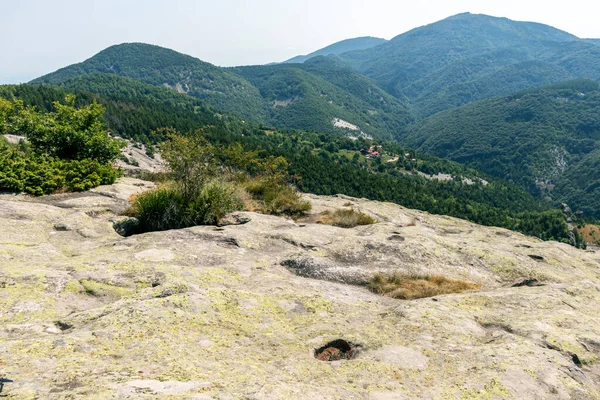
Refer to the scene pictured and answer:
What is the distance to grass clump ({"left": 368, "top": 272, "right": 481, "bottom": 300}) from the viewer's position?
341 inches

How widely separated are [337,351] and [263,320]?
146 cm

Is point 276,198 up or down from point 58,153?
down

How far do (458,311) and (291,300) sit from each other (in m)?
3.52

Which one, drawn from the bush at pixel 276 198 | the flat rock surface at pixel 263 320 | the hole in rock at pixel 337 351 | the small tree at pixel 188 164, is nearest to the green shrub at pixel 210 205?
the small tree at pixel 188 164

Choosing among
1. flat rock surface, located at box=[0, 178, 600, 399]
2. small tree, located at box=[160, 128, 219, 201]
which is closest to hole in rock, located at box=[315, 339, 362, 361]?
flat rock surface, located at box=[0, 178, 600, 399]

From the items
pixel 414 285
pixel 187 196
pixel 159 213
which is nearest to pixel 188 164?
pixel 187 196

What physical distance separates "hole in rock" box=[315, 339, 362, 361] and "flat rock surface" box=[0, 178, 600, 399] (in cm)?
13

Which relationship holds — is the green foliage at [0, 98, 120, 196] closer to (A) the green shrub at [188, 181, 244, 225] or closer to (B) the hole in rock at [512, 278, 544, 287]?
(A) the green shrub at [188, 181, 244, 225]

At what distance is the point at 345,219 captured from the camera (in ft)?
50.8

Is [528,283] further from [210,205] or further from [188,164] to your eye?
[188,164]

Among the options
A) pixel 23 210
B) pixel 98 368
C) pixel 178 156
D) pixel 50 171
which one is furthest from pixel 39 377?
pixel 50 171

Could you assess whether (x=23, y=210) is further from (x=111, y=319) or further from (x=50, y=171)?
(x=111, y=319)

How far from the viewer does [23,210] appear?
1120cm

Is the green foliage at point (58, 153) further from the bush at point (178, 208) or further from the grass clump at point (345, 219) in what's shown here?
the grass clump at point (345, 219)
